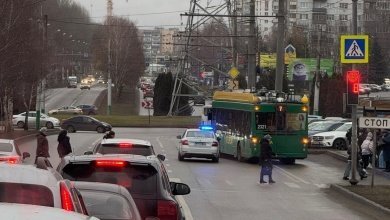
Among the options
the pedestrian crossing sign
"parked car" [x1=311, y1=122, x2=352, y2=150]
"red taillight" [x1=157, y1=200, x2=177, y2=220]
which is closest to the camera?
"red taillight" [x1=157, y1=200, x2=177, y2=220]

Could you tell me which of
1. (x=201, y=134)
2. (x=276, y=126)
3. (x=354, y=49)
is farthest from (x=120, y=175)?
(x=201, y=134)

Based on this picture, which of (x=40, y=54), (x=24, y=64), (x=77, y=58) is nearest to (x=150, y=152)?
(x=24, y=64)

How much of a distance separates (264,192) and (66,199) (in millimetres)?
17483

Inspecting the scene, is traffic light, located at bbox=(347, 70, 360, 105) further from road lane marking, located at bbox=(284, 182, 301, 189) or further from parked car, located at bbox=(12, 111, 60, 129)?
parked car, located at bbox=(12, 111, 60, 129)

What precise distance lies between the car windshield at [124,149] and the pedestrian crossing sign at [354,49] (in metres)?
9.44

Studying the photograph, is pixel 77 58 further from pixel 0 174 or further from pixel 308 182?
pixel 0 174

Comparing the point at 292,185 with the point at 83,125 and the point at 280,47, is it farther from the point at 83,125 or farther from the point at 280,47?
the point at 83,125

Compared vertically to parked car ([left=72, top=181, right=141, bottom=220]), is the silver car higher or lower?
lower

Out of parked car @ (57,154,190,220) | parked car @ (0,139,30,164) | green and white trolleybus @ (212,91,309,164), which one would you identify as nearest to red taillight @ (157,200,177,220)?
parked car @ (57,154,190,220)

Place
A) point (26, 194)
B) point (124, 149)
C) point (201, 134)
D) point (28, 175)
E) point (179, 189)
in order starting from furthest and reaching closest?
point (201, 134) < point (124, 149) < point (179, 189) < point (28, 175) < point (26, 194)

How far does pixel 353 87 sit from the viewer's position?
933 inches

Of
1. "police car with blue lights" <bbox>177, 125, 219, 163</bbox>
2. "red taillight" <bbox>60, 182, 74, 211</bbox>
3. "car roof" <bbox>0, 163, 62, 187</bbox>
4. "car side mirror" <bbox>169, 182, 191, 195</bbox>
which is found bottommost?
"police car with blue lights" <bbox>177, 125, 219, 163</bbox>

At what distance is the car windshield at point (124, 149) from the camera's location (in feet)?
49.3

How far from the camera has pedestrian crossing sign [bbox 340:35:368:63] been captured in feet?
76.1
